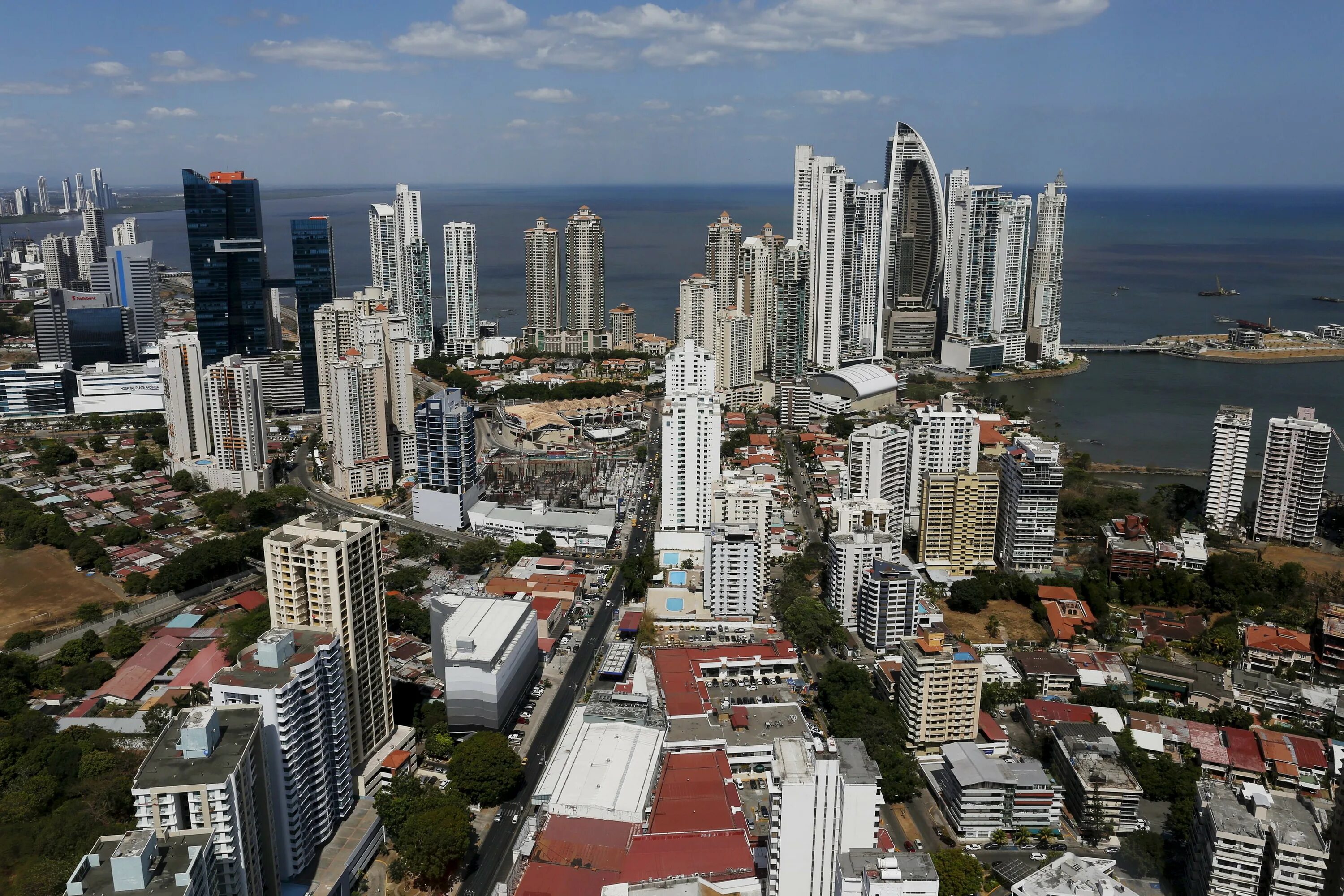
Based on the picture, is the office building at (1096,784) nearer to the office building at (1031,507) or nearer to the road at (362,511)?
the office building at (1031,507)

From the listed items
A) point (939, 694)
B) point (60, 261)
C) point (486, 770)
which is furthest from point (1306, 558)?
point (60, 261)

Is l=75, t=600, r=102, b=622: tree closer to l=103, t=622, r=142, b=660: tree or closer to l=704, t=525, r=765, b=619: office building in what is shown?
l=103, t=622, r=142, b=660: tree

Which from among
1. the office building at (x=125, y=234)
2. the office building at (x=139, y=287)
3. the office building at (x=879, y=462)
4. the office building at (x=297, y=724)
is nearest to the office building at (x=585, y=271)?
the office building at (x=139, y=287)

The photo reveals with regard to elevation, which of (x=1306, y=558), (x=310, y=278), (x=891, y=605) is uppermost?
(x=310, y=278)

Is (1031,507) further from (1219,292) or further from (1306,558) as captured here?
(1219,292)

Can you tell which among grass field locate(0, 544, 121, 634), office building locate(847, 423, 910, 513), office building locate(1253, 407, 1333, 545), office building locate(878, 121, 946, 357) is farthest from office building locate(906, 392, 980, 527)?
office building locate(878, 121, 946, 357)
